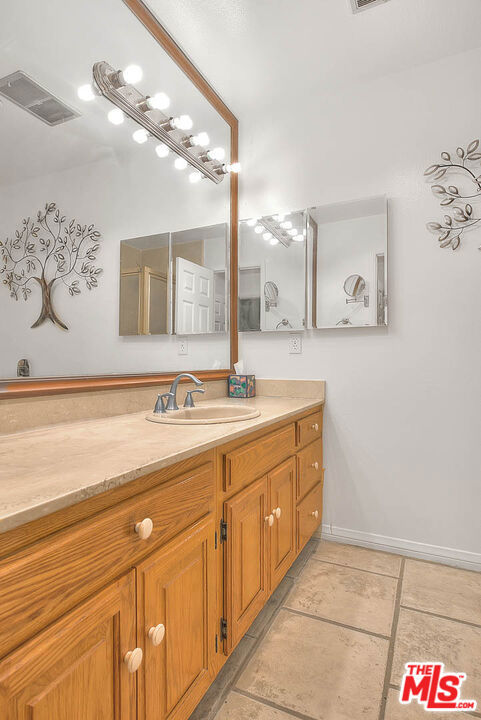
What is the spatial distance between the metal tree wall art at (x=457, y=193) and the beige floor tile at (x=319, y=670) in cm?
182

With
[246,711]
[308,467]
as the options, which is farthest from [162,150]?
[246,711]

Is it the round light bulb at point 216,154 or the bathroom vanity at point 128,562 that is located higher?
the round light bulb at point 216,154

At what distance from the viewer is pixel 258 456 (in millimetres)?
1417

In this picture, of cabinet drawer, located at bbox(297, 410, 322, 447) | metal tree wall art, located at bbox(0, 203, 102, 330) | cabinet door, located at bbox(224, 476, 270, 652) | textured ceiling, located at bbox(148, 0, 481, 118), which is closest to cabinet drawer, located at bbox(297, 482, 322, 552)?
cabinet drawer, located at bbox(297, 410, 322, 447)

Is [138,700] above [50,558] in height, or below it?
below

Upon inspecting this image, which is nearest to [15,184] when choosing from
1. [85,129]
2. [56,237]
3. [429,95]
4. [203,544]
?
[56,237]

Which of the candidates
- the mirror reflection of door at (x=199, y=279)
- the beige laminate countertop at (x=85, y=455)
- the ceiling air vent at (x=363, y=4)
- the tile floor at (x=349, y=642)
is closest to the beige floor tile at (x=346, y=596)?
the tile floor at (x=349, y=642)

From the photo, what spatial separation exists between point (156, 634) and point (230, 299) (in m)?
1.87

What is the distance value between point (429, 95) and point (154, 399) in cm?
209

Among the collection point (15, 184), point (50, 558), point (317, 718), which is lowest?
point (317, 718)

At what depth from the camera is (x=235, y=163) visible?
8.07ft

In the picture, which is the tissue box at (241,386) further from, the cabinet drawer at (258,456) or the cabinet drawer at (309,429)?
the cabinet drawer at (258,456)

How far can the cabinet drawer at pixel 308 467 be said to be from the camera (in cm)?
183

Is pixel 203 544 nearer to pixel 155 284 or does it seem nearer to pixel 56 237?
pixel 56 237
